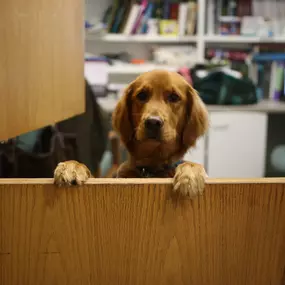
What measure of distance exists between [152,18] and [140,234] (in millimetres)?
2886

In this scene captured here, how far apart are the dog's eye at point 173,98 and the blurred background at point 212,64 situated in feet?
3.57

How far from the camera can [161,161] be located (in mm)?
1369

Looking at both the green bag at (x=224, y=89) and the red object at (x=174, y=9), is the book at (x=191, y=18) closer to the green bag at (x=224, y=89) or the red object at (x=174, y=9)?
the red object at (x=174, y=9)

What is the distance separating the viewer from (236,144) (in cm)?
297

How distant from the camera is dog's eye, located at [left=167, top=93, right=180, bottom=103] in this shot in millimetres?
1392

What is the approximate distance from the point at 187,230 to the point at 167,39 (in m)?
2.76

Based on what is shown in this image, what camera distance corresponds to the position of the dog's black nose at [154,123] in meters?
1.28

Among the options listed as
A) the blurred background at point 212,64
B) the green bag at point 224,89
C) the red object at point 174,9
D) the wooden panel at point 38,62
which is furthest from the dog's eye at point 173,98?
the red object at point 174,9

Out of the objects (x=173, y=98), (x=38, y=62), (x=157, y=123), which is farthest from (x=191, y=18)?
(x=38, y=62)

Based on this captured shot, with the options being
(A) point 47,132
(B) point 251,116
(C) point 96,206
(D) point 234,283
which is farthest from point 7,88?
(B) point 251,116

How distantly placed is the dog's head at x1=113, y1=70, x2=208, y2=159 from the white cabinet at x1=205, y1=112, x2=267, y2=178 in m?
1.46

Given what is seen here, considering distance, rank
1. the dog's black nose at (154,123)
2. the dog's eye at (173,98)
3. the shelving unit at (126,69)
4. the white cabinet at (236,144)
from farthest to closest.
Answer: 1. the shelving unit at (126,69)
2. the white cabinet at (236,144)
3. the dog's eye at (173,98)
4. the dog's black nose at (154,123)

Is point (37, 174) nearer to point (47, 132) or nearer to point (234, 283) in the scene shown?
point (47, 132)

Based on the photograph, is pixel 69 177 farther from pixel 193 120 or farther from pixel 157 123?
pixel 193 120
